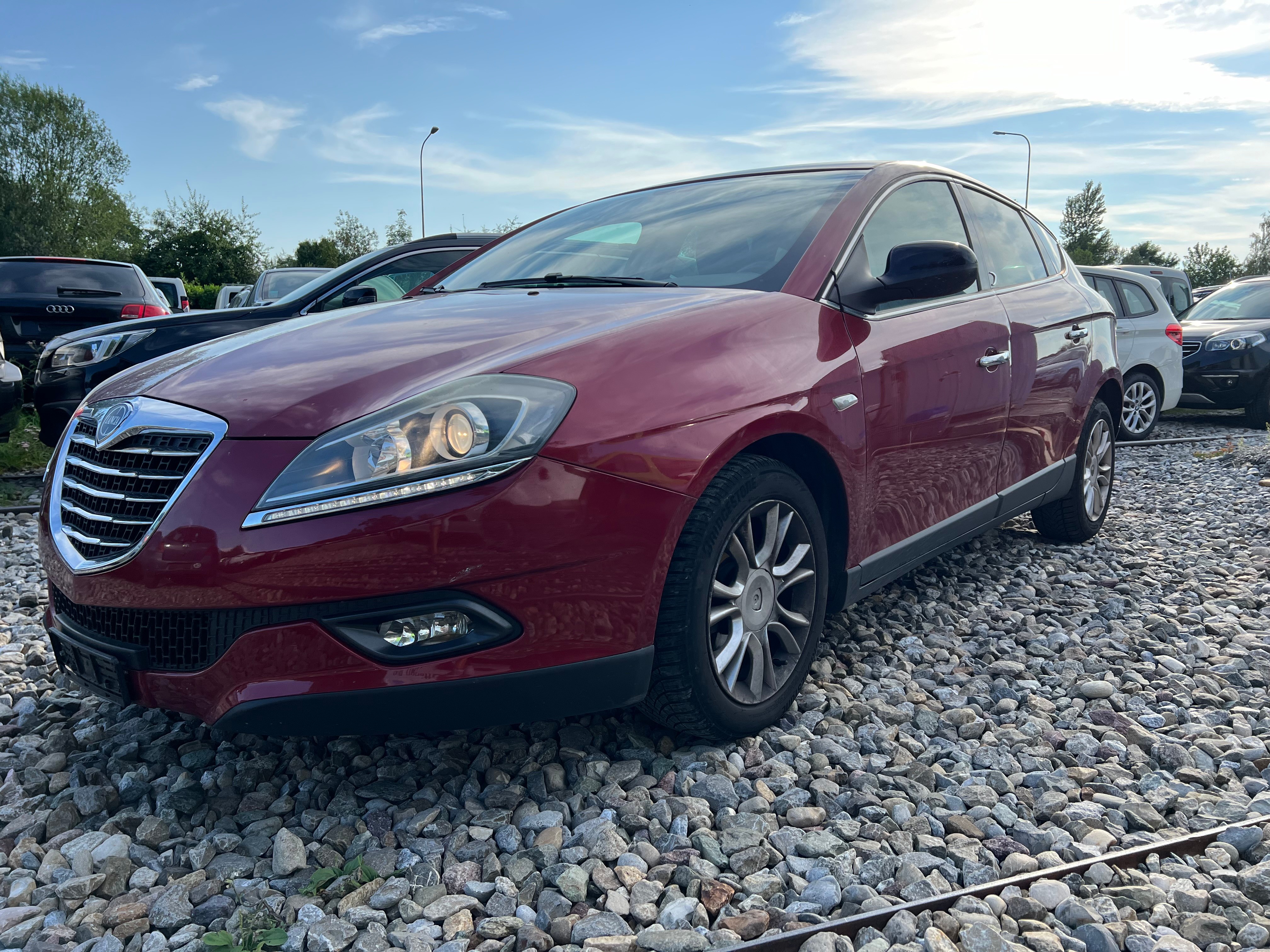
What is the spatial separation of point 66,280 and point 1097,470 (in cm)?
856

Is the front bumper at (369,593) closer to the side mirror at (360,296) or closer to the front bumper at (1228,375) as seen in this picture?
the side mirror at (360,296)

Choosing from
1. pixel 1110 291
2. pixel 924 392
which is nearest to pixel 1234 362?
pixel 1110 291

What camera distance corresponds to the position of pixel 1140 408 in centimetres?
988

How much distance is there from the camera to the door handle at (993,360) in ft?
11.7

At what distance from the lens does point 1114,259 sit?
226 ft

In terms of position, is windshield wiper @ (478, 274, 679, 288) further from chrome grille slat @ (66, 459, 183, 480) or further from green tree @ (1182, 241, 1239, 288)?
green tree @ (1182, 241, 1239, 288)

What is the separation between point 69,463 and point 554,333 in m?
1.33

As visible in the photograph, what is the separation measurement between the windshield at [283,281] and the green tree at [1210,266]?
226 ft

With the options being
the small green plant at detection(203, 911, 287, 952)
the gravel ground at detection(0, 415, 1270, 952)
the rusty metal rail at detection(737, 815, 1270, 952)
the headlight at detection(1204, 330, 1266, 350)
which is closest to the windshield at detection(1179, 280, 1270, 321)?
the headlight at detection(1204, 330, 1266, 350)

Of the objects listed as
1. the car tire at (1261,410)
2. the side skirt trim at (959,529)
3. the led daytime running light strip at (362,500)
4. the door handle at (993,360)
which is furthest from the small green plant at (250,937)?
the car tire at (1261,410)

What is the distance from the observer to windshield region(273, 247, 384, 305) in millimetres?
5863

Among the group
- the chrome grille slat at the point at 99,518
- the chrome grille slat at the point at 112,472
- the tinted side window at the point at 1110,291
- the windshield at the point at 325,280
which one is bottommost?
the chrome grille slat at the point at 99,518

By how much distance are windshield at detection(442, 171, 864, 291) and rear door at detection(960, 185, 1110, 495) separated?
994 millimetres

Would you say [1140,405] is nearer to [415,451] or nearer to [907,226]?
[907,226]
